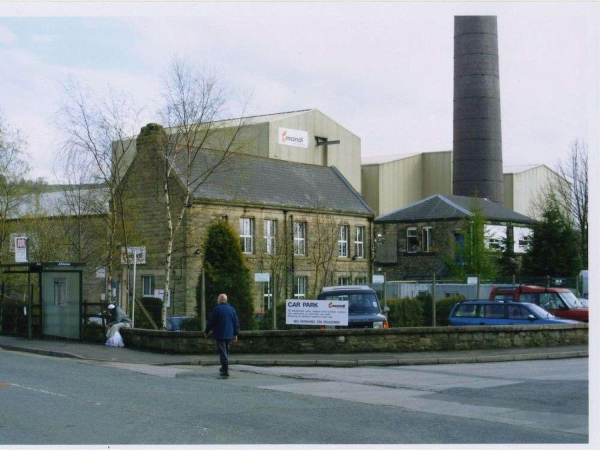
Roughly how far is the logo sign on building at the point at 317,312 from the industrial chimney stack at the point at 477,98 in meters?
A: 38.1

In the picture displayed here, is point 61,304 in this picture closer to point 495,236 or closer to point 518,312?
point 518,312

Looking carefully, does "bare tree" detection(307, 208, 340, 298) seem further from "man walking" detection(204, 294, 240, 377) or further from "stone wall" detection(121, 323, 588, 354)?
"man walking" detection(204, 294, 240, 377)

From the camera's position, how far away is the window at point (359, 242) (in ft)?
173

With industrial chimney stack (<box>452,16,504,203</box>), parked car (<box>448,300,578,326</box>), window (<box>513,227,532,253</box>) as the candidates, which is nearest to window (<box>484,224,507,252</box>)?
window (<box>513,227,532,253</box>)

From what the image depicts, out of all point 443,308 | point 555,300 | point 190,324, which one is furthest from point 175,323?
point 555,300

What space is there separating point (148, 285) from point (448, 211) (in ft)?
74.0

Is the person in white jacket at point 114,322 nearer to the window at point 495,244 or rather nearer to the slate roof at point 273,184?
the slate roof at point 273,184

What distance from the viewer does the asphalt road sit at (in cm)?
1139

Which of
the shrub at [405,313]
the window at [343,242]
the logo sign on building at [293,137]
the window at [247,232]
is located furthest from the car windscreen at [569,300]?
the logo sign on building at [293,137]

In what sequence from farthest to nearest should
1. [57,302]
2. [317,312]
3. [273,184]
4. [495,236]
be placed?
[495,236] → [273,184] → [57,302] → [317,312]

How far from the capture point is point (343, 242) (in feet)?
170

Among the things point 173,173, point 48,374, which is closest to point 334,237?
point 173,173

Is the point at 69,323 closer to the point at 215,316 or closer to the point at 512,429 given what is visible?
the point at 215,316

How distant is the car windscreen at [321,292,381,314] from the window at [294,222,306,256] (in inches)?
800
